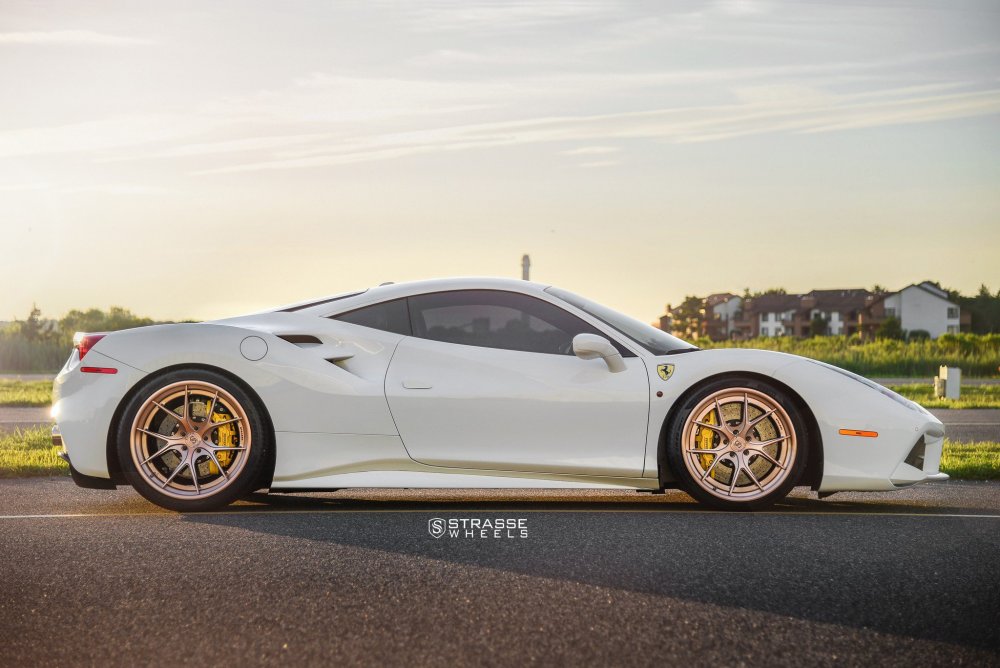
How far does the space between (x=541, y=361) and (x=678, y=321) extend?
11277cm

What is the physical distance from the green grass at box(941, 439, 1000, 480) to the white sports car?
9.05 ft

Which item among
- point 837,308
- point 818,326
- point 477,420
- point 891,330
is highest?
point 837,308

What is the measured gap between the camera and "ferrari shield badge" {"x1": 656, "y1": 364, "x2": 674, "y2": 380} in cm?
569

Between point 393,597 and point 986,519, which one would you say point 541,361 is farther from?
point 986,519

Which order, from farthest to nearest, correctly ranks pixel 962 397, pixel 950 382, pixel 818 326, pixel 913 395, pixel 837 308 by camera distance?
1. pixel 837 308
2. pixel 818 326
3. pixel 913 395
4. pixel 962 397
5. pixel 950 382

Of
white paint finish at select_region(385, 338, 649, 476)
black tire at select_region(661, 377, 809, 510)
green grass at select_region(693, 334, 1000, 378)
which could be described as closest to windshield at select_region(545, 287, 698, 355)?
white paint finish at select_region(385, 338, 649, 476)

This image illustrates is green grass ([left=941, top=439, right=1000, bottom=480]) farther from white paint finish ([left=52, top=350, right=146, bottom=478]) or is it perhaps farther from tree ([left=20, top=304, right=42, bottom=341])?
tree ([left=20, top=304, right=42, bottom=341])

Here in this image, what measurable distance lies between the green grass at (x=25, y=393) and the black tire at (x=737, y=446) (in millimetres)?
15186

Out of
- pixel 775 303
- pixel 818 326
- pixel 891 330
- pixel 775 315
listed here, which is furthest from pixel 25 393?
pixel 775 315

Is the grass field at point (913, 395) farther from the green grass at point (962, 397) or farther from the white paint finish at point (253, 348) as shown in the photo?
the white paint finish at point (253, 348)

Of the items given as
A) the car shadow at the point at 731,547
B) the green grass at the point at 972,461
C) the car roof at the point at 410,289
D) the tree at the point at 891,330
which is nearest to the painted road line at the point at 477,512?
the car shadow at the point at 731,547

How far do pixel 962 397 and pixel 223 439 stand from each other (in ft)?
58.7

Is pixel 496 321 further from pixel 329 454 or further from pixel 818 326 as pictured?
pixel 818 326

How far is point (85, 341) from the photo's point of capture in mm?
5961
